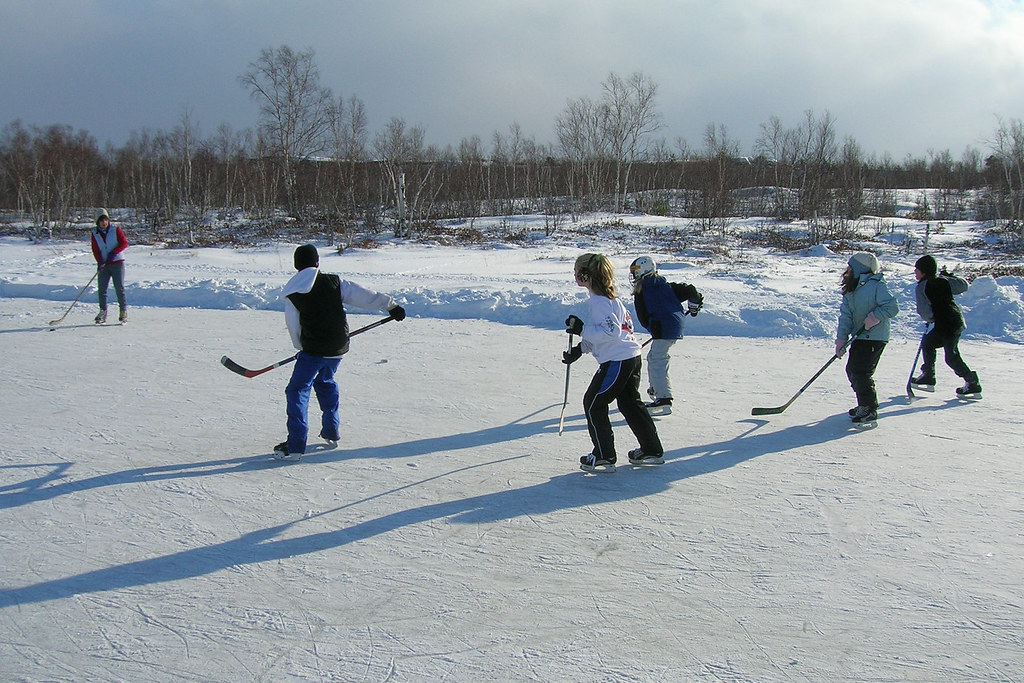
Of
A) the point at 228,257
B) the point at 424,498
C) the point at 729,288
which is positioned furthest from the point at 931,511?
the point at 228,257

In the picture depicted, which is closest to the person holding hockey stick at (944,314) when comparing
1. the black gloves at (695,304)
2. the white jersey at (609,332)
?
the black gloves at (695,304)

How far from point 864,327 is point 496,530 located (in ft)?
10.3

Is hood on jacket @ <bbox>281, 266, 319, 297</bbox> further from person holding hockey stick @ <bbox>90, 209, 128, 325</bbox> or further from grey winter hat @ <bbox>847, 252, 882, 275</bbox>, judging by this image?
person holding hockey stick @ <bbox>90, 209, 128, 325</bbox>

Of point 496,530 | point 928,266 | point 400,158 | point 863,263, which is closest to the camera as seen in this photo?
point 496,530

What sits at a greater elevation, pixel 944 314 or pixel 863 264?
pixel 863 264

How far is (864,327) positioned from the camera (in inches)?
196

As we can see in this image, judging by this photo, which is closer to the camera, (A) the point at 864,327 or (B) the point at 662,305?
(A) the point at 864,327

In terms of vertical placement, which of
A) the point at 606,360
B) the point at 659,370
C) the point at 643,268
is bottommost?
the point at 659,370

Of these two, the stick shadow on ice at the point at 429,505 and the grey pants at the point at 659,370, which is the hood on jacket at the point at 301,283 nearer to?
the stick shadow on ice at the point at 429,505

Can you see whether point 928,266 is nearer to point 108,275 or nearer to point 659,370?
point 659,370

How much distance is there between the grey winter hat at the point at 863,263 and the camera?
16.2ft

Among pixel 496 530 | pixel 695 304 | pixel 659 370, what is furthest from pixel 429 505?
pixel 695 304

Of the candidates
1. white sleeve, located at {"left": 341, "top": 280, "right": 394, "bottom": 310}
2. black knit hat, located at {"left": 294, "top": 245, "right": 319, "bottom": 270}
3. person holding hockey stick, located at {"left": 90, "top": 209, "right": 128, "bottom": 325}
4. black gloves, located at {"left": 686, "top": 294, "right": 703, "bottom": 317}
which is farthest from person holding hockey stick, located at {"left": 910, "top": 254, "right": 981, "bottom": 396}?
person holding hockey stick, located at {"left": 90, "top": 209, "right": 128, "bottom": 325}

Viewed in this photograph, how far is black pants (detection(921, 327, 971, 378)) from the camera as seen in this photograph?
18.9 feet
